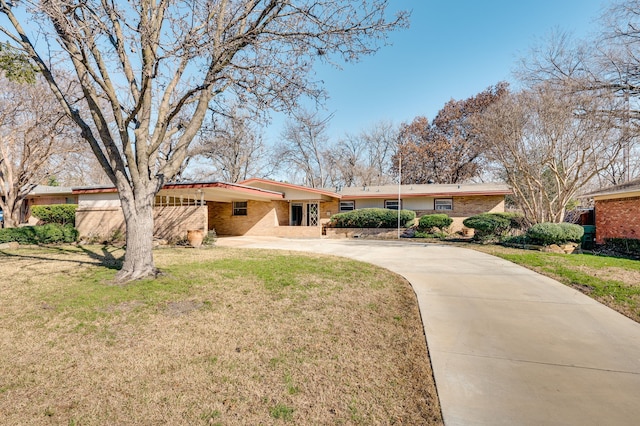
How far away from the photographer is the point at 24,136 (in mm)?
13391

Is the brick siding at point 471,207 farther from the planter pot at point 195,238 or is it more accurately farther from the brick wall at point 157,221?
the brick wall at point 157,221

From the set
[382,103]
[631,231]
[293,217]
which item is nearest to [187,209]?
[293,217]

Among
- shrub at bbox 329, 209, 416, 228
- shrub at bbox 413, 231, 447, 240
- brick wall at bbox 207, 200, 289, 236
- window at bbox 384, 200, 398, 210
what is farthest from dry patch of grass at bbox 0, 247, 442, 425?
window at bbox 384, 200, 398, 210

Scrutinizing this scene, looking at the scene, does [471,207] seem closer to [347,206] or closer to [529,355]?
[347,206]

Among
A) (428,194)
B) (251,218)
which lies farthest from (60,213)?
(428,194)

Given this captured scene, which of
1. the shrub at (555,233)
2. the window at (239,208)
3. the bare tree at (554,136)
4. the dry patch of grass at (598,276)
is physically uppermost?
the bare tree at (554,136)

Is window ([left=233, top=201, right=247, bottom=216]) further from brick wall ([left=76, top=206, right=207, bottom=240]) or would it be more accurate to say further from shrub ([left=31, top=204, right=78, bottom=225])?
shrub ([left=31, top=204, right=78, bottom=225])

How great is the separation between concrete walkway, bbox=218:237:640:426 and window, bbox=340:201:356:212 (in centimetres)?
1477

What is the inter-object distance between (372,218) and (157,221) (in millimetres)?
11604

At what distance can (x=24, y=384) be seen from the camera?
2.62 metres

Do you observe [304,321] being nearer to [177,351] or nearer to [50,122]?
[177,351]

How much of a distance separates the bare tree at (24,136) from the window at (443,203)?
1961 cm

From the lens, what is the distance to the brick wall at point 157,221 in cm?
1384

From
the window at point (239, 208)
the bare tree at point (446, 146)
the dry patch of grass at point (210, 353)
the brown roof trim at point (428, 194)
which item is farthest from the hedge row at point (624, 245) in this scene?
the window at point (239, 208)
